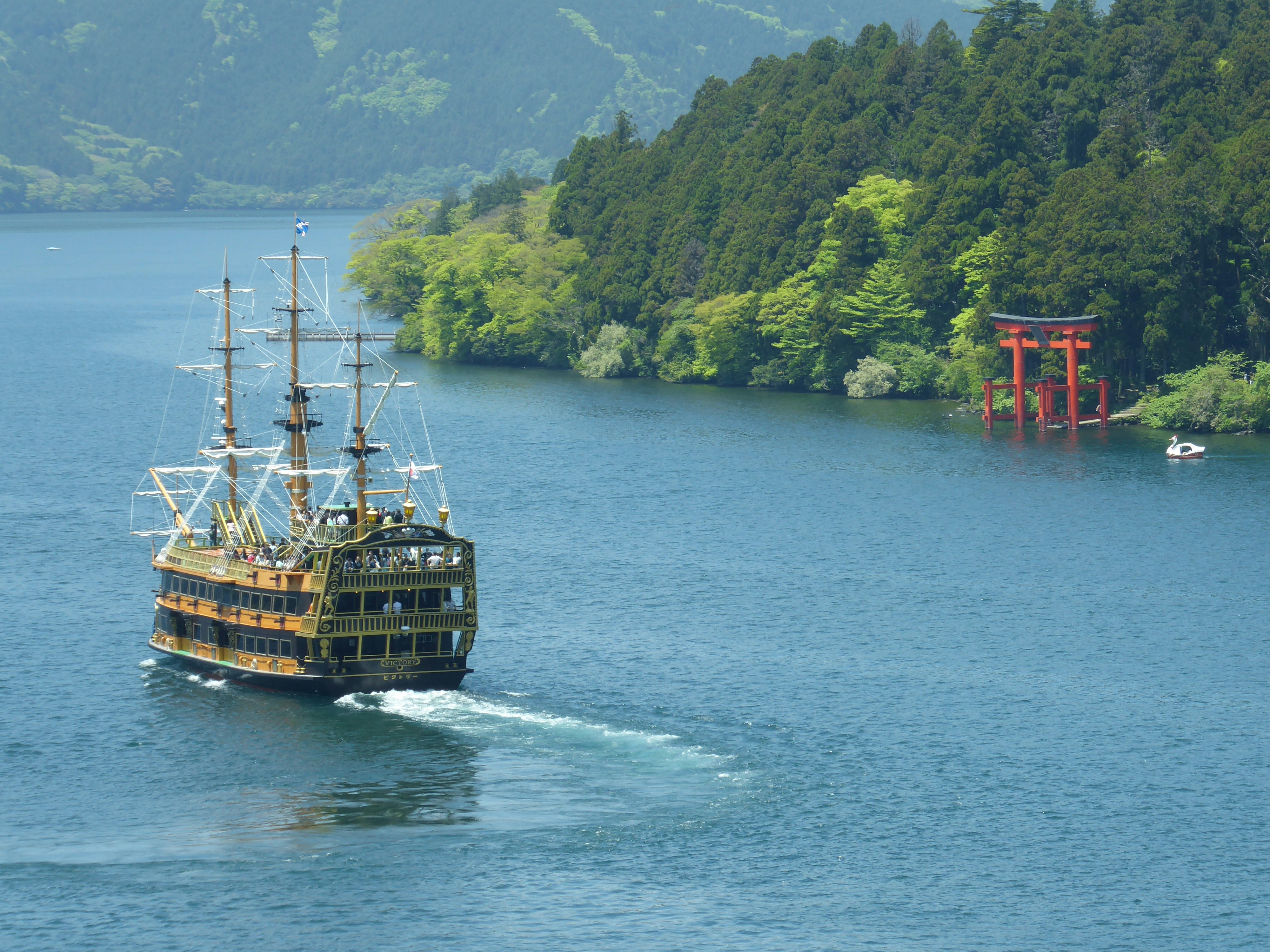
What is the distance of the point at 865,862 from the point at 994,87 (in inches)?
5096

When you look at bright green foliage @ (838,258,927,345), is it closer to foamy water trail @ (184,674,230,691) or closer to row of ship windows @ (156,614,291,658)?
row of ship windows @ (156,614,291,658)

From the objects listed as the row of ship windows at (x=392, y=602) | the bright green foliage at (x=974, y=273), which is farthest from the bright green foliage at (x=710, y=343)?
the row of ship windows at (x=392, y=602)

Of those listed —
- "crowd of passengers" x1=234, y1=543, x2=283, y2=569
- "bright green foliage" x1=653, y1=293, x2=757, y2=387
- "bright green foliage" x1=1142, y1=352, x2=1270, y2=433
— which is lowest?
"crowd of passengers" x1=234, y1=543, x2=283, y2=569

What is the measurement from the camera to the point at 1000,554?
4048 inches

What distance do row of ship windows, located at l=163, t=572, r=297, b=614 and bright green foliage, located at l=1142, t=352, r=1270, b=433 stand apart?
85.9m

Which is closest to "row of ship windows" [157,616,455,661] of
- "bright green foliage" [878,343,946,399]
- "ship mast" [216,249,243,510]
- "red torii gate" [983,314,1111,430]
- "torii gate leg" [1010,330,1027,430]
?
"ship mast" [216,249,243,510]

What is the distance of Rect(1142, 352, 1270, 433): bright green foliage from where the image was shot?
142 m

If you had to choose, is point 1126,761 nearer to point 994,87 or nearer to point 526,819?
point 526,819

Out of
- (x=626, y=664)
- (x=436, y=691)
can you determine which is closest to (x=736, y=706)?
(x=626, y=664)

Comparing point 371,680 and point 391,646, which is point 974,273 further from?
point 371,680

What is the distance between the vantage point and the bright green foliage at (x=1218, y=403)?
141625 mm

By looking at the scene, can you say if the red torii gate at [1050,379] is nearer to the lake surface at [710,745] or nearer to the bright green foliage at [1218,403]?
the bright green foliage at [1218,403]

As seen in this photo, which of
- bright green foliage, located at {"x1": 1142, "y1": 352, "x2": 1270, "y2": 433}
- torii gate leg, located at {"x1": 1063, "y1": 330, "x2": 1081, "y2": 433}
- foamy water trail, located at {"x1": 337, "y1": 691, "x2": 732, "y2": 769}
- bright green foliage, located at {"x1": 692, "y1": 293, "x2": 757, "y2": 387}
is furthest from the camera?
bright green foliage, located at {"x1": 692, "y1": 293, "x2": 757, "y2": 387}

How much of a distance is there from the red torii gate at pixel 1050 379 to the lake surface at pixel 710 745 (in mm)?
25575
